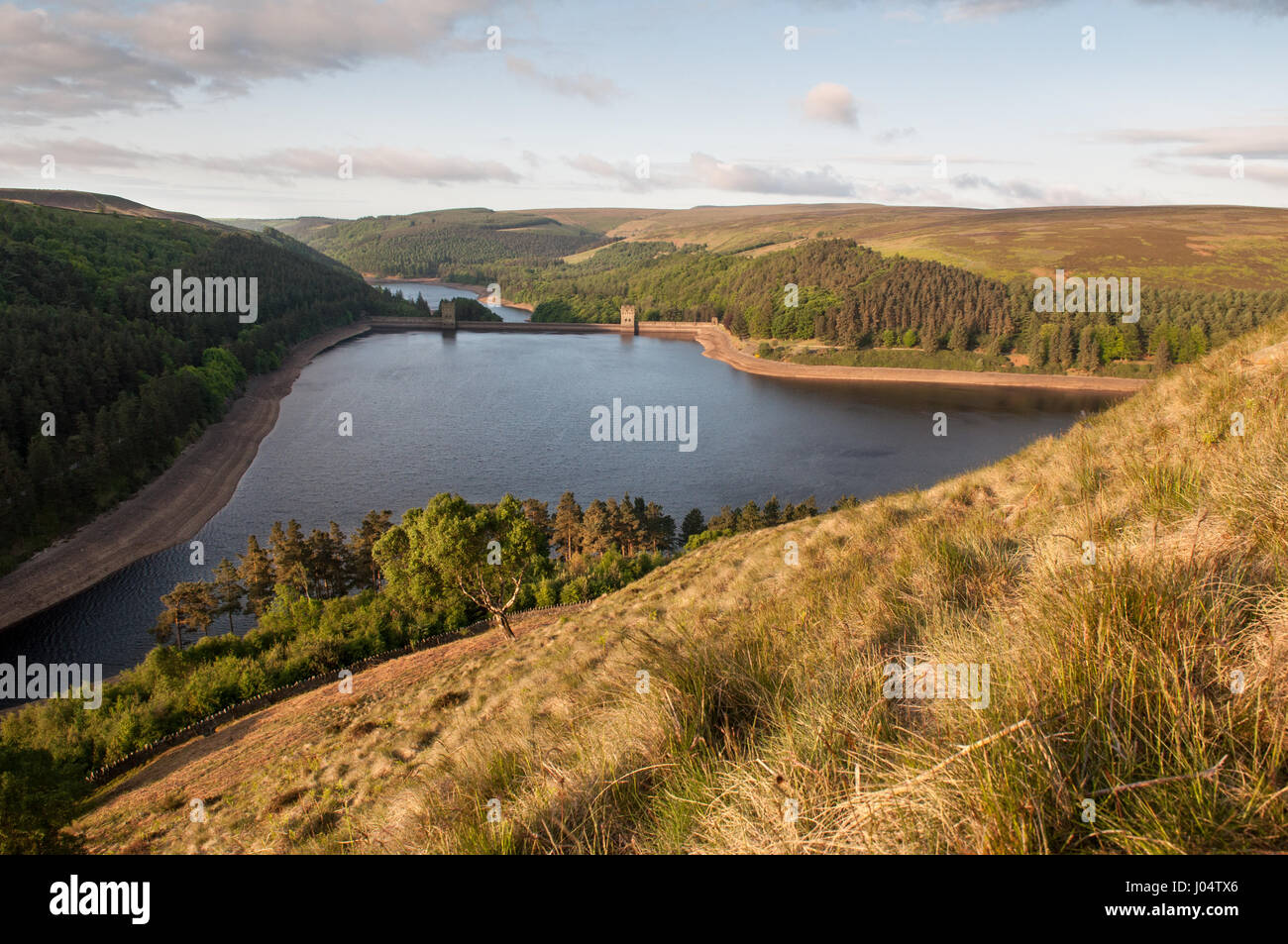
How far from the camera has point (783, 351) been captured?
10088cm

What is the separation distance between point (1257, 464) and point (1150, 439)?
425cm

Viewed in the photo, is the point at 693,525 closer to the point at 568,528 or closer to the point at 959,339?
the point at 568,528

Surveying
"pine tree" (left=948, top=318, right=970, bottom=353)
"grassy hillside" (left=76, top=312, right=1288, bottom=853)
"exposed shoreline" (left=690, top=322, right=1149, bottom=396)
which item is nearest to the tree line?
"pine tree" (left=948, top=318, right=970, bottom=353)

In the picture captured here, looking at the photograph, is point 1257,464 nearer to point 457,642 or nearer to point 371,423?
point 457,642

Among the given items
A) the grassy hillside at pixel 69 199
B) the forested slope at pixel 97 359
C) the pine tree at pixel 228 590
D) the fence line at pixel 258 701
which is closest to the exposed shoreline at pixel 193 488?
the forested slope at pixel 97 359

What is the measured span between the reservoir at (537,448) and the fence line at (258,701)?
13.4m

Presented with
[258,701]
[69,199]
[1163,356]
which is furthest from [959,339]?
[69,199]

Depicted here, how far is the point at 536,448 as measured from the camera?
188 ft

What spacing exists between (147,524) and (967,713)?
46983 mm

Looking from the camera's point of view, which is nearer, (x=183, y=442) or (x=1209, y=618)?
(x=1209, y=618)

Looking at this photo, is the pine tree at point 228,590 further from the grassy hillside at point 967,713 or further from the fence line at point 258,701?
the grassy hillside at point 967,713

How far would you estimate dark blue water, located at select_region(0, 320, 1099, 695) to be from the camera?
35031 millimetres
